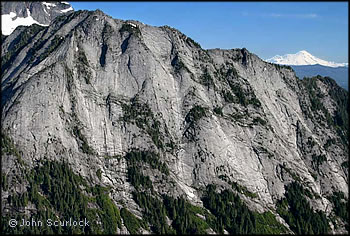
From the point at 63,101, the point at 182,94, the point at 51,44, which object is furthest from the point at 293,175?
the point at 51,44

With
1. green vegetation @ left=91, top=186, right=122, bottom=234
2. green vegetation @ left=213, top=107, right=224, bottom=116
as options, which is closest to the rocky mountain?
green vegetation @ left=91, top=186, right=122, bottom=234

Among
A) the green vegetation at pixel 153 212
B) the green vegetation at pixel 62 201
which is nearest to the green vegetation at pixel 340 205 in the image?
the green vegetation at pixel 153 212

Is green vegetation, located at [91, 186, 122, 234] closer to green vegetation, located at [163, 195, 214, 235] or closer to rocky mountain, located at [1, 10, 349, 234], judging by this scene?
rocky mountain, located at [1, 10, 349, 234]

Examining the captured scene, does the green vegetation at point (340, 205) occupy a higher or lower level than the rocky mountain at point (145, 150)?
lower

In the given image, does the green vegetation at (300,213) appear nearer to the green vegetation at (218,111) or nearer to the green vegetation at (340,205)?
the green vegetation at (340,205)

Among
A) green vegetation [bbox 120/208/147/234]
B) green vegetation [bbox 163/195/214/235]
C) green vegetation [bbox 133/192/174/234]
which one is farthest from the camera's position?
green vegetation [bbox 163/195/214/235]

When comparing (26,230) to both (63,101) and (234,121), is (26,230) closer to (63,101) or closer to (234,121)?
(63,101)
